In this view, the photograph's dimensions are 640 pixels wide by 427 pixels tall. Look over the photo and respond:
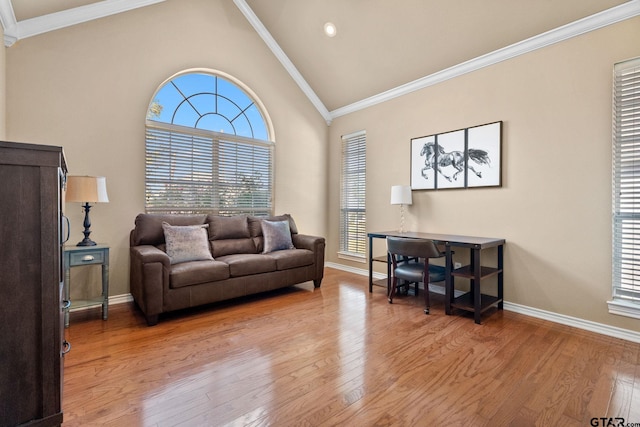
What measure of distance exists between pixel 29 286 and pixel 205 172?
299 cm

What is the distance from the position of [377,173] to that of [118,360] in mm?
3778

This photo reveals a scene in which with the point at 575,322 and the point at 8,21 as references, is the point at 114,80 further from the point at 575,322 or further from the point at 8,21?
the point at 575,322

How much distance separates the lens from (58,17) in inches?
117

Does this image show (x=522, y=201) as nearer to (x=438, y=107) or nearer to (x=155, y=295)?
(x=438, y=107)

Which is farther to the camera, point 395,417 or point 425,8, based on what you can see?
point 425,8

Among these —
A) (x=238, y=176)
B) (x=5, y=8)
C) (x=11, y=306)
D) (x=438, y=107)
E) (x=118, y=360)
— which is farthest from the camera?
(x=238, y=176)

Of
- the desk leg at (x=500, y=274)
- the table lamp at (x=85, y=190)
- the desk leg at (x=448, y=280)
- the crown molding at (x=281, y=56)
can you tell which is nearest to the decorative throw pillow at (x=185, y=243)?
the table lamp at (x=85, y=190)

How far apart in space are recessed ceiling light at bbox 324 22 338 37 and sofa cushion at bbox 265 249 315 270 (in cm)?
295

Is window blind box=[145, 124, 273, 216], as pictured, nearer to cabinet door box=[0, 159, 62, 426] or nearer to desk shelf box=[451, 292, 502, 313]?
cabinet door box=[0, 159, 62, 426]

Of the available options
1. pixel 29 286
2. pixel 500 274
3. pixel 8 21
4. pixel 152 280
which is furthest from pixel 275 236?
pixel 8 21

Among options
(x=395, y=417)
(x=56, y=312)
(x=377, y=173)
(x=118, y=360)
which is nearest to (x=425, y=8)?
(x=377, y=173)

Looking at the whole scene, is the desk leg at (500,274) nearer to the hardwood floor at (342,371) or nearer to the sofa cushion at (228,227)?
the hardwood floor at (342,371)

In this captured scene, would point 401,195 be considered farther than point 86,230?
Yes

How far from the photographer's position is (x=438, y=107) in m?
3.84
